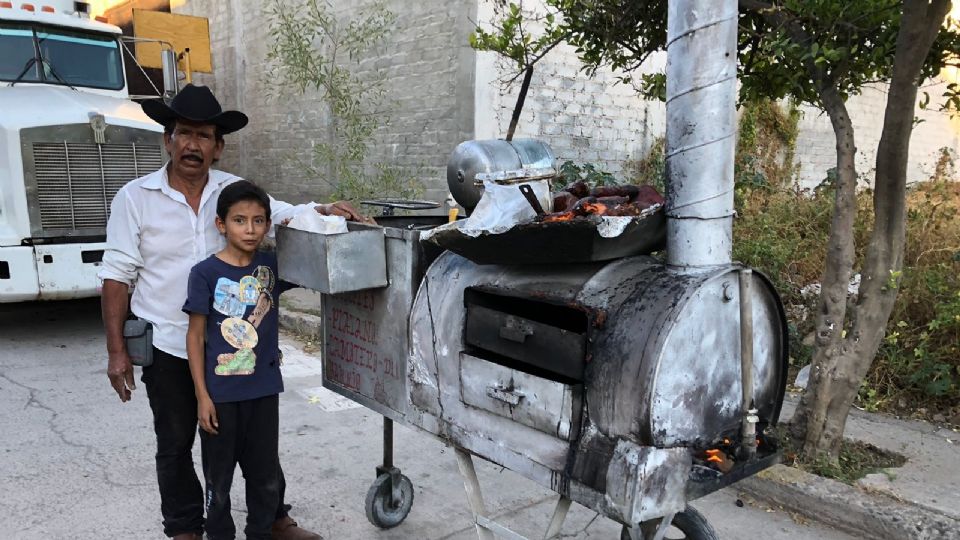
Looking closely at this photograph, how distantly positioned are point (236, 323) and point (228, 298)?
10 cm

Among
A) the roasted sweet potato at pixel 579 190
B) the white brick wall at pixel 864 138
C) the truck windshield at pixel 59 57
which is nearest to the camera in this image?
the roasted sweet potato at pixel 579 190

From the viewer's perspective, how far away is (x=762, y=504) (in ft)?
11.5

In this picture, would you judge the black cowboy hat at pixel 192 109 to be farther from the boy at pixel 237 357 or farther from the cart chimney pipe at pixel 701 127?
the cart chimney pipe at pixel 701 127

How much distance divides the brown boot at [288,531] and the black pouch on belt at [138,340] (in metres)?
0.97

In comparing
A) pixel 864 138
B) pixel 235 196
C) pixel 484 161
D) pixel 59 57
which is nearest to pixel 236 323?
pixel 235 196

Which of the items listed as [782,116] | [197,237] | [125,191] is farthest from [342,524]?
[782,116]

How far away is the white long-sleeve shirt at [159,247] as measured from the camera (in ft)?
8.59

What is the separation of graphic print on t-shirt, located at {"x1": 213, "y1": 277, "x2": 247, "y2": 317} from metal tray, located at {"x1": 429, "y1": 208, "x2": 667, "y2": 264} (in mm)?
945

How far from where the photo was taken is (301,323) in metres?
6.83

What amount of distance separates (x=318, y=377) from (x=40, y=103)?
3818mm

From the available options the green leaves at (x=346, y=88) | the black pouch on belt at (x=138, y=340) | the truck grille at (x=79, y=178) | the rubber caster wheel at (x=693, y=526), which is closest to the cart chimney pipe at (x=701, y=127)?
the rubber caster wheel at (x=693, y=526)

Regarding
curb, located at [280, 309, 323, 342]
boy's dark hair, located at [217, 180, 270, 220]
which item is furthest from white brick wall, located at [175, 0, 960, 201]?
boy's dark hair, located at [217, 180, 270, 220]

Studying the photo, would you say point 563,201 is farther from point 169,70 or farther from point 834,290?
point 169,70

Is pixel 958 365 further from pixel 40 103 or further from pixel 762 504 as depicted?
pixel 40 103
